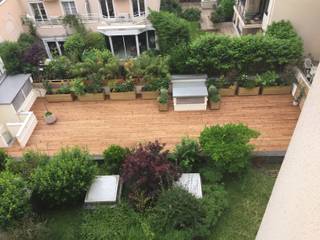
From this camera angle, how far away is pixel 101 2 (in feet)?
57.6

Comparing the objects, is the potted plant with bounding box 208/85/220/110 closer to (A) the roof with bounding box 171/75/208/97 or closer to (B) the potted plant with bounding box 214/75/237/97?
(A) the roof with bounding box 171/75/208/97

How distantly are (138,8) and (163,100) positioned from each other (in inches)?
292

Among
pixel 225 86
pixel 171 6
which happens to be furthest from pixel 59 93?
pixel 171 6

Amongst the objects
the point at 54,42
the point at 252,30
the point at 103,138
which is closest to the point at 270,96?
the point at 252,30

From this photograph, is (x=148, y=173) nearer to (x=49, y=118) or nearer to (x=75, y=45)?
(x=49, y=118)

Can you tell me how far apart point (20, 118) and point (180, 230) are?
31.8 feet

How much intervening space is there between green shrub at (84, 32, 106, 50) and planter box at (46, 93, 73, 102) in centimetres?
393

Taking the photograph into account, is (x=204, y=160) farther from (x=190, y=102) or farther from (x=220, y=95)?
(x=220, y=95)

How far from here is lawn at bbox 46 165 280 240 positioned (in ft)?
31.1

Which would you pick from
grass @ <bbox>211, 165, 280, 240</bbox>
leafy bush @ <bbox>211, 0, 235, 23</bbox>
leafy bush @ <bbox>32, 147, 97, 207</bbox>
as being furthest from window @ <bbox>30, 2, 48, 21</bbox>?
grass @ <bbox>211, 165, 280, 240</bbox>

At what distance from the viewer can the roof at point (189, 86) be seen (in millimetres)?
14084

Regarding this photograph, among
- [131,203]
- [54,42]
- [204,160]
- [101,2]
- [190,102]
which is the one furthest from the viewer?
[54,42]

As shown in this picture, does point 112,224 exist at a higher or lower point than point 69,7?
lower

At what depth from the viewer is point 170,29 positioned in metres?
16.2
